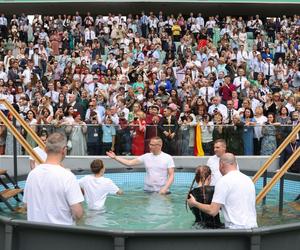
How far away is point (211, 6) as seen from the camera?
33.8 meters

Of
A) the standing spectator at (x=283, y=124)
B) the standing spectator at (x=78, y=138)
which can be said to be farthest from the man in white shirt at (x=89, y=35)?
the standing spectator at (x=283, y=124)

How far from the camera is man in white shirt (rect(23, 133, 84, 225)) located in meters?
6.80

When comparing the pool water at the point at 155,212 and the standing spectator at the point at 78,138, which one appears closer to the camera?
the pool water at the point at 155,212

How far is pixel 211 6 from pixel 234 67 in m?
11.4

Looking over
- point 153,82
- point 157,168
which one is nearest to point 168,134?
point 157,168

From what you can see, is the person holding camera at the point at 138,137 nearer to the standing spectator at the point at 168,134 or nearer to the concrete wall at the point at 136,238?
the standing spectator at the point at 168,134

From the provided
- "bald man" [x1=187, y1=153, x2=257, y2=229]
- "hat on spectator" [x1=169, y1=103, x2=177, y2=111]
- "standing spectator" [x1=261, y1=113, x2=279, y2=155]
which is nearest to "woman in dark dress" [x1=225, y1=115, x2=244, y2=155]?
"standing spectator" [x1=261, y1=113, x2=279, y2=155]

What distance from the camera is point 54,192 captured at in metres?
6.82

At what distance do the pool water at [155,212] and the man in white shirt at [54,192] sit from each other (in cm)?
279

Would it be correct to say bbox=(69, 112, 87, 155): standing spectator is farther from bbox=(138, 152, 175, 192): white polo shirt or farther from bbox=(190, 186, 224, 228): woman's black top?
bbox=(190, 186, 224, 228): woman's black top

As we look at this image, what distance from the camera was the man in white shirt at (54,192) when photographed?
6797mm

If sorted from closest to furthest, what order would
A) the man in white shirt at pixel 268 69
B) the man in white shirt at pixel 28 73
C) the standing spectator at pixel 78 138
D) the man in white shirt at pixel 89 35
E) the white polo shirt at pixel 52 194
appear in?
1. the white polo shirt at pixel 52 194
2. the standing spectator at pixel 78 138
3. the man in white shirt at pixel 28 73
4. the man in white shirt at pixel 268 69
5. the man in white shirt at pixel 89 35

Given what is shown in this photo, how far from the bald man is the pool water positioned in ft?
7.24

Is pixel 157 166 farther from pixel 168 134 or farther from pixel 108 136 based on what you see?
pixel 108 136
